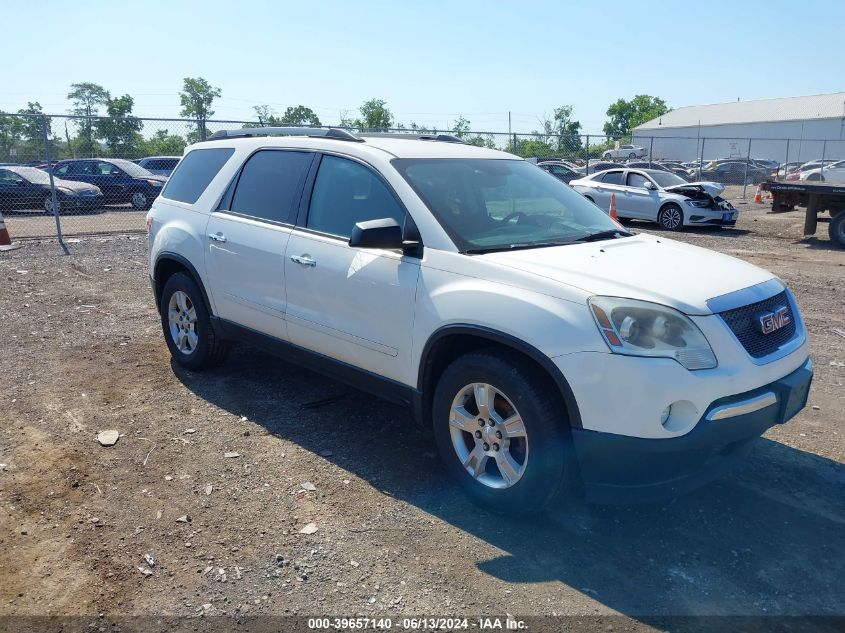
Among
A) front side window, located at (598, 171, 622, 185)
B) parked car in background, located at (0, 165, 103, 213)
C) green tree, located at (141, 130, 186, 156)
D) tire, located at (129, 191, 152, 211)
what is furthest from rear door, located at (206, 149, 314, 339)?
tire, located at (129, 191, 152, 211)

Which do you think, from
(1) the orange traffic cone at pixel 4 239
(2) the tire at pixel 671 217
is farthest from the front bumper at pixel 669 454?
(2) the tire at pixel 671 217

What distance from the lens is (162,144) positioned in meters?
18.9

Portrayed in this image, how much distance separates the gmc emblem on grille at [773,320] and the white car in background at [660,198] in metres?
12.8

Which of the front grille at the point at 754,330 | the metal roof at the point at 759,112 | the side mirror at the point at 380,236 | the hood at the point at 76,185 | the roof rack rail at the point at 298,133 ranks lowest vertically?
the front grille at the point at 754,330

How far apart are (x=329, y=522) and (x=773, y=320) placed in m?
2.44

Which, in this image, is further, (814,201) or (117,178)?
(117,178)

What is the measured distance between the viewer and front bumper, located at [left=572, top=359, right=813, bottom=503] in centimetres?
308

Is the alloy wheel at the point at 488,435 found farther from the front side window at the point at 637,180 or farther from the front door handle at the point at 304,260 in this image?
the front side window at the point at 637,180

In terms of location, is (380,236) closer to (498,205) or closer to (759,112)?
(498,205)

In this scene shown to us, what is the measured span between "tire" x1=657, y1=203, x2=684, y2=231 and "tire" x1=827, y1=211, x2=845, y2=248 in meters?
3.34

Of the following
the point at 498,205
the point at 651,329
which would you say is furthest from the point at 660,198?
the point at 651,329

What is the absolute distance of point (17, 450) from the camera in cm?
443

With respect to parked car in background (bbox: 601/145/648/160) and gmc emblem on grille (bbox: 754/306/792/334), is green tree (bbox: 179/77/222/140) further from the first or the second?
gmc emblem on grille (bbox: 754/306/792/334)

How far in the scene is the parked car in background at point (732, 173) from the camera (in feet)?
114
